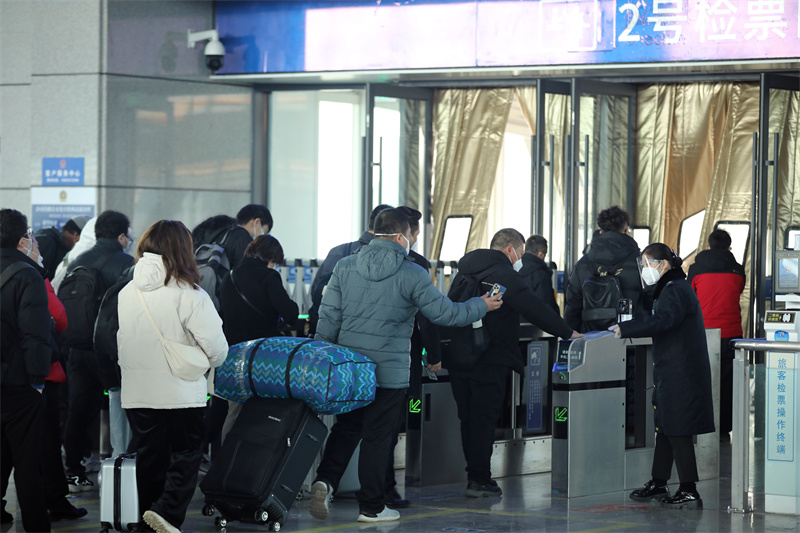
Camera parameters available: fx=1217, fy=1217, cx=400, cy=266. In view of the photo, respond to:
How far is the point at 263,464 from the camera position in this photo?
20.1ft

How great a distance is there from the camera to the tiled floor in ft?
21.1

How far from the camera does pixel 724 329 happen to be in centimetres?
1001

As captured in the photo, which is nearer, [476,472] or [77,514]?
[77,514]

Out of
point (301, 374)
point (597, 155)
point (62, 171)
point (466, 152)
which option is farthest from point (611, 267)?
point (62, 171)

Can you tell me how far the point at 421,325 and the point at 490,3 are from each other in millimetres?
4069

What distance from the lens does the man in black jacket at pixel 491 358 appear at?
7.33 meters

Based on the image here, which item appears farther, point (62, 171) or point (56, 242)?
point (62, 171)

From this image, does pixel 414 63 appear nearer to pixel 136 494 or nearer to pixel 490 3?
pixel 490 3

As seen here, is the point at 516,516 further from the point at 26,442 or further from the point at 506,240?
the point at 26,442

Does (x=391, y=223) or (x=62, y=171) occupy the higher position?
(x=62, y=171)

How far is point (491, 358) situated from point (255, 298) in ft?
4.83

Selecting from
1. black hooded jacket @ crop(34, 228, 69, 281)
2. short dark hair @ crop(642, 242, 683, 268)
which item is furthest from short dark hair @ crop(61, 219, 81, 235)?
short dark hair @ crop(642, 242, 683, 268)

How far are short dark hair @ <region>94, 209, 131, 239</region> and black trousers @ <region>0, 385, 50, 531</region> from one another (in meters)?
2.01

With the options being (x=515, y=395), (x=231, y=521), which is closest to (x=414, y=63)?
(x=515, y=395)
